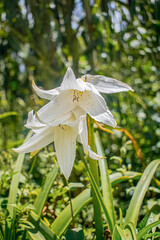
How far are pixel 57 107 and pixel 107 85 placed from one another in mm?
151

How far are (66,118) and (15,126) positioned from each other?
1889 millimetres

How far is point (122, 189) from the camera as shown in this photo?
1.50m

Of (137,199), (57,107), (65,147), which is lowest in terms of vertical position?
(137,199)

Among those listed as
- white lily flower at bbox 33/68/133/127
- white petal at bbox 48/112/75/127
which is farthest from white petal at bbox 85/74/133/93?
white petal at bbox 48/112/75/127

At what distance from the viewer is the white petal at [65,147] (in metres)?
0.68

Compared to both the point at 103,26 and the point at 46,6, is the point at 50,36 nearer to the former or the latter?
the point at 46,6

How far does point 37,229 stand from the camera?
765 mm

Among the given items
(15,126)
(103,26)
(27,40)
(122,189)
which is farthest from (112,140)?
(27,40)

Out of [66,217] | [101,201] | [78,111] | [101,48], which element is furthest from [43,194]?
[101,48]

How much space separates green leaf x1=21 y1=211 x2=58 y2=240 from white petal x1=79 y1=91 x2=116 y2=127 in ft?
1.14

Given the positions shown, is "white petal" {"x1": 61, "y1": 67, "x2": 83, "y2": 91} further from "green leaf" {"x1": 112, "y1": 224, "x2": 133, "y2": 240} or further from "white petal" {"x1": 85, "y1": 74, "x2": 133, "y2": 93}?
"green leaf" {"x1": 112, "y1": 224, "x2": 133, "y2": 240}

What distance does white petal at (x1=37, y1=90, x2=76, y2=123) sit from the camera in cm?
68

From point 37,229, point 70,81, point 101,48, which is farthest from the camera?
point 101,48

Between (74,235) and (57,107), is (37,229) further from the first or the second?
(57,107)
